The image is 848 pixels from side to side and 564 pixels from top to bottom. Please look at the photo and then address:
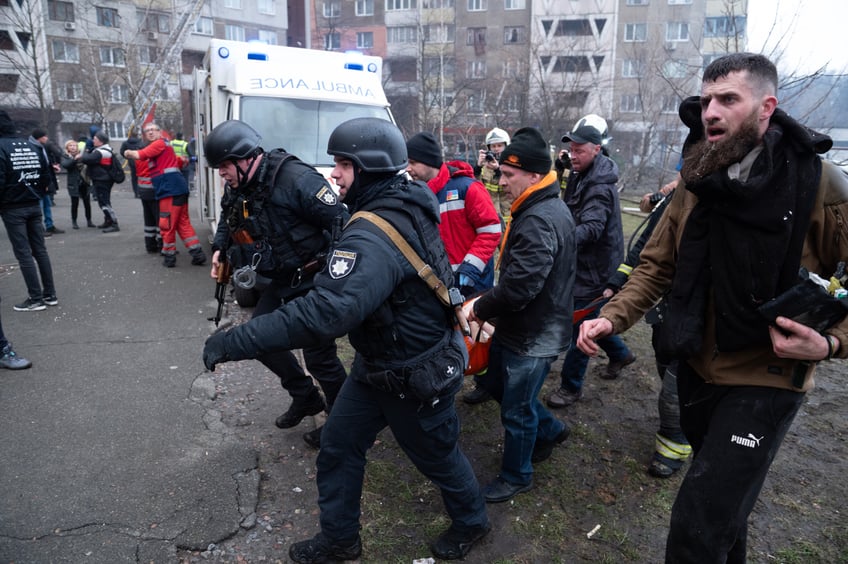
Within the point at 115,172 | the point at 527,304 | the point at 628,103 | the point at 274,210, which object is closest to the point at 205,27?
the point at 628,103

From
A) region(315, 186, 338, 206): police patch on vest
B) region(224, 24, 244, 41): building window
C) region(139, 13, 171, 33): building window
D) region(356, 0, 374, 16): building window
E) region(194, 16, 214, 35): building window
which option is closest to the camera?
region(315, 186, 338, 206): police patch on vest

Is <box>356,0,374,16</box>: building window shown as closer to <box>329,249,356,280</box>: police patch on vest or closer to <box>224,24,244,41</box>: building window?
<box>224,24,244,41</box>: building window

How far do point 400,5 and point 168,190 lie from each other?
143 ft

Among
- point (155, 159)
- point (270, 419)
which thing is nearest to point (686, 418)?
point (270, 419)

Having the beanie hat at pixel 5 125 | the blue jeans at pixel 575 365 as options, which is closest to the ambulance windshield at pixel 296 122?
the beanie hat at pixel 5 125

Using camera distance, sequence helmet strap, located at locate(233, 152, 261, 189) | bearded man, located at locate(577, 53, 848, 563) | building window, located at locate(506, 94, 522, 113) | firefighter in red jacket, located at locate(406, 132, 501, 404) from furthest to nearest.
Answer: building window, located at locate(506, 94, 522, 113), firefighter in red jacket, located at locate(406, 132, 501, 404), helmet strap, located at locate(233, 152, 261, 189), bearded man, located at locate(577, 53, 848, 563)

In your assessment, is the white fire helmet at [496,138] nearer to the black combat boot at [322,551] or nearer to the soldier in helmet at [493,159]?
the soldier in helmet at [493,159]

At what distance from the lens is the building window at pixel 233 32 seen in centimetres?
4512

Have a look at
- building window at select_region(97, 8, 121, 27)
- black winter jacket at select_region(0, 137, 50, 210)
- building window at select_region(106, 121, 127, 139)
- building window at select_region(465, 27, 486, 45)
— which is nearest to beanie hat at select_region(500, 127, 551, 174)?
black winter jacket at select_region(0, 137, 50, 210)

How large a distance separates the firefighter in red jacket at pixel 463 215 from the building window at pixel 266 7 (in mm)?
48271

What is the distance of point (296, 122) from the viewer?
737cm

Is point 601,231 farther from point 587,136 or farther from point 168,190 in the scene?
point 168,190

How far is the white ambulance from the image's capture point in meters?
7.21

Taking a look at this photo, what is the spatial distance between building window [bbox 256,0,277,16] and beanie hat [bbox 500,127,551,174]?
49.5 meters
